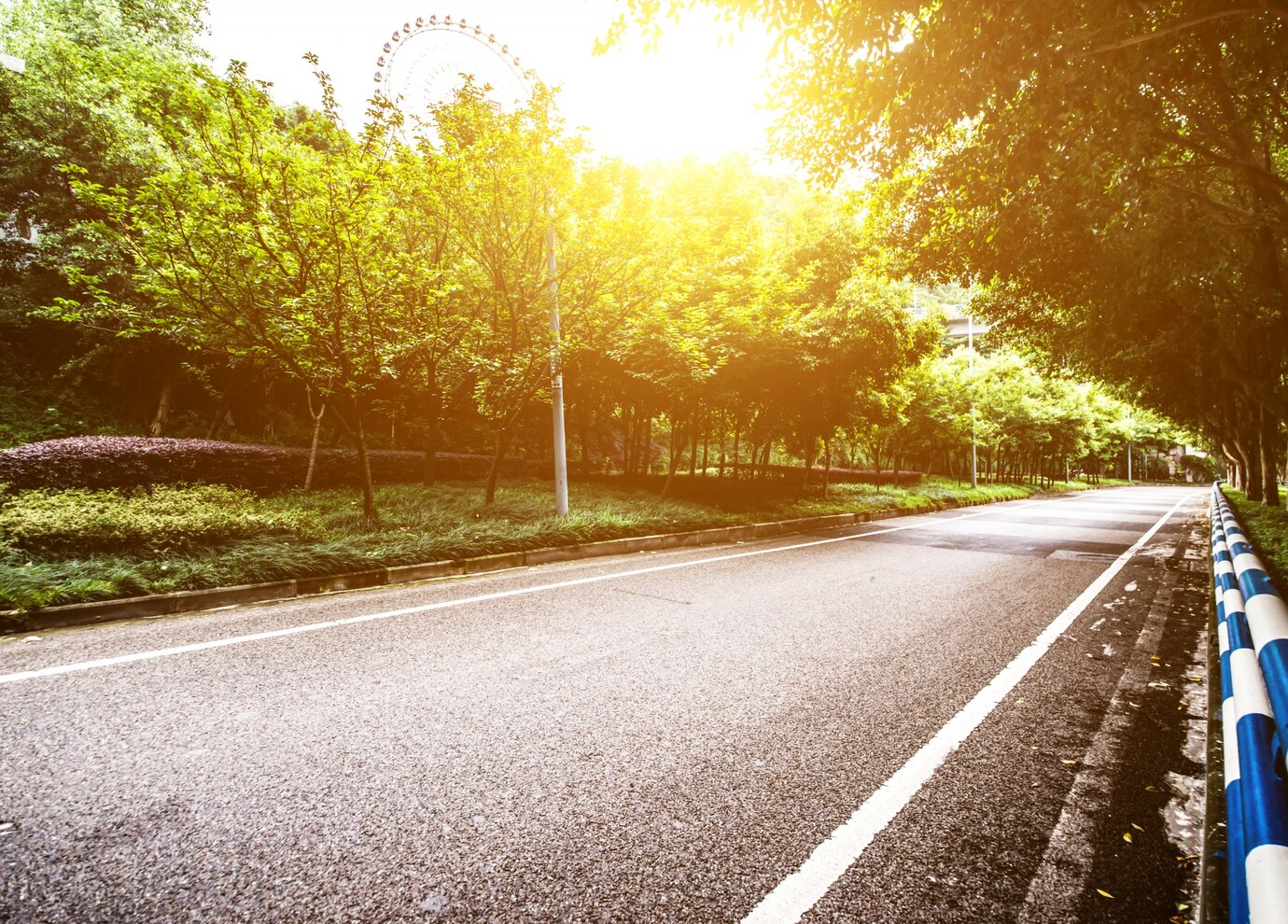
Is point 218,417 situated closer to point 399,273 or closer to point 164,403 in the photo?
point 164,403

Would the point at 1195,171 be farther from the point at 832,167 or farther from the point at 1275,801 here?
the point at 1275,801

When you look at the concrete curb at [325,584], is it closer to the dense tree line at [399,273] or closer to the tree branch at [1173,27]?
the dense tree line at [399,273]

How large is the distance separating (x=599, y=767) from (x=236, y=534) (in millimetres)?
6269

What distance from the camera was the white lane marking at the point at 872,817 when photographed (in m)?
1.79

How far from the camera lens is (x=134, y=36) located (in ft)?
55.1

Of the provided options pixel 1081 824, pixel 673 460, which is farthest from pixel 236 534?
pixel 673 460

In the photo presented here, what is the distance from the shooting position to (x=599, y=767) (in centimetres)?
256

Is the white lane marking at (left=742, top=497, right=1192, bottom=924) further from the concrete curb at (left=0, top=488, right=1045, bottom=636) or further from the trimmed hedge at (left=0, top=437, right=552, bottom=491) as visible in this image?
the trimmed hedge at (left=0, top=437, right=552, bottom=491)

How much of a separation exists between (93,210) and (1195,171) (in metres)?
24.3

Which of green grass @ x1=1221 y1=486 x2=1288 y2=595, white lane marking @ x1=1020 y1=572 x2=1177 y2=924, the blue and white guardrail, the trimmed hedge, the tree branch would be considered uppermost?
the tree branch

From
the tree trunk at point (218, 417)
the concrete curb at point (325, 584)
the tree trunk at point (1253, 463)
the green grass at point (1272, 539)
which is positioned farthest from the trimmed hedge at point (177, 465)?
the tree trunk at point (1253, 463)

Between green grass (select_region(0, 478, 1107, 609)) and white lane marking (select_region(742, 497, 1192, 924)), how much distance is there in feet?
19.3

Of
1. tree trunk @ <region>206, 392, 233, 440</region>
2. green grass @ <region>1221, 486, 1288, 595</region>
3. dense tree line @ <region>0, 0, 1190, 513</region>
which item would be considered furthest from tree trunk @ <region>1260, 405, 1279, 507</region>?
tree trunk @ <region>206, 392, 233, 440</region>

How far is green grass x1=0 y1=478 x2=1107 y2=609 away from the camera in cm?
523
